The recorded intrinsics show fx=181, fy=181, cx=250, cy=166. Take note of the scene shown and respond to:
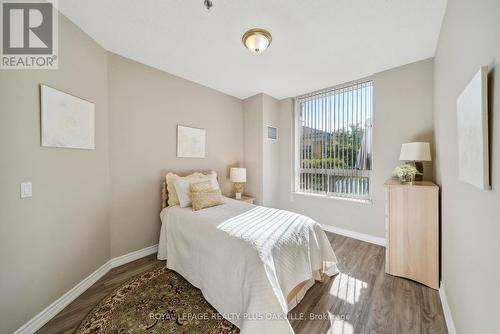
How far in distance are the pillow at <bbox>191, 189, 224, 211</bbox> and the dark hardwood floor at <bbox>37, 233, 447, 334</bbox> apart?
3.27 ft

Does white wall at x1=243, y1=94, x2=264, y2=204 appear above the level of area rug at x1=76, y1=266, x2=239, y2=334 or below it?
above

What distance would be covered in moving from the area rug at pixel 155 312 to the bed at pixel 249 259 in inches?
4.0

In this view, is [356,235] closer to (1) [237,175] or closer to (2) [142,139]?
(1) [237,175]

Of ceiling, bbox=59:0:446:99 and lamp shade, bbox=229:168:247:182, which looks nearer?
ceiling, bbox=59:0:446:99

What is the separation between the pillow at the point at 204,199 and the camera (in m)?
2.38

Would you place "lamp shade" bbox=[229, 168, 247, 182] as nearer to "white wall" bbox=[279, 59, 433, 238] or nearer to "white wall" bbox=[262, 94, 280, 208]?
"white wall" bbox=[262, 94, 280, 208]

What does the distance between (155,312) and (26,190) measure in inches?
57.6

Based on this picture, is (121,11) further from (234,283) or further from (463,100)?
(463,100)

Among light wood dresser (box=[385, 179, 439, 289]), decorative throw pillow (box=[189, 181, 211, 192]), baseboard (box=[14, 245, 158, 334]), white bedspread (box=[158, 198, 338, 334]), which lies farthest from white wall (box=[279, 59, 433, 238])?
baseboard (box=[14, 245, 158, 334])

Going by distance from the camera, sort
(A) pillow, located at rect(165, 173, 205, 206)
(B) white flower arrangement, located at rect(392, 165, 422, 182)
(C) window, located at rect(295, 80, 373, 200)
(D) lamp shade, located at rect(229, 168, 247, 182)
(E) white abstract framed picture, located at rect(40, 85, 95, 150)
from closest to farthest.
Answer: (E) white abstract framed picture, located at rect(40, 85, 95, 150), (B) white flower arrangement, located at rect(392, 165, 422, 182), (A) pillow, located at rect(165, 173, 205, 206), (C) window, located at rect(295, 80, 373, 200), (D) lamp shade, located at rect(229, 168, 247, 182)

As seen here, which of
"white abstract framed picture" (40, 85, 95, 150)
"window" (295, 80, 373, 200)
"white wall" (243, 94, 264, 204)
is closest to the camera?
"white abstract framed picture" (40, 85, 95, 150)

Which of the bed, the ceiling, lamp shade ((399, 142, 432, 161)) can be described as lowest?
the bed

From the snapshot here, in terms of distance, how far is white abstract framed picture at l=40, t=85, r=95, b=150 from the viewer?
5.21 feet

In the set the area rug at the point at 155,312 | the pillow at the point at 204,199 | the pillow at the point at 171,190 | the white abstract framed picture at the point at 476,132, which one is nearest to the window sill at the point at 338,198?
the pillow at the point at 204,199
